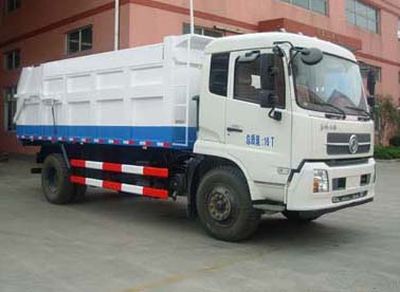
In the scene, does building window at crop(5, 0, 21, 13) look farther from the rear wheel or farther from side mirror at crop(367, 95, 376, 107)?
side mirror at crop(367, 95, 376, 107)

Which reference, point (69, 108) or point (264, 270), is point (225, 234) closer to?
point (264, 270)

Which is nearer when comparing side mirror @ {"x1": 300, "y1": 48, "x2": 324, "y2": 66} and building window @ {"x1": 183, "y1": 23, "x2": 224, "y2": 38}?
side mirror @ {"x1": 300, "y1": 48, "x2": 324, "y2": 66}

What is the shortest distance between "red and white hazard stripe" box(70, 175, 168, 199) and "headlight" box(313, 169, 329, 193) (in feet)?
8.93

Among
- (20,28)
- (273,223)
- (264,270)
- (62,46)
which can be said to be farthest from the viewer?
(20,28)

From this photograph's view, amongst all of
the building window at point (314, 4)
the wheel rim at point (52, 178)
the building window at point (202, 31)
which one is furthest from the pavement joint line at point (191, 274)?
the building window at point (314, 4)

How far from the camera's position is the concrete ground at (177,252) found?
6.44 m

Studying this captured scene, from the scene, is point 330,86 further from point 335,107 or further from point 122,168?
point 122,168

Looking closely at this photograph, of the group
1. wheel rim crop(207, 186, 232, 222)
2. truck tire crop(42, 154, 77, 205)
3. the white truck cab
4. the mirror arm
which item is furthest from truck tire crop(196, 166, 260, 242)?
truck tire crop(42, 154, 77, 205)

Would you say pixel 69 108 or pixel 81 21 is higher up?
pixel 81 21

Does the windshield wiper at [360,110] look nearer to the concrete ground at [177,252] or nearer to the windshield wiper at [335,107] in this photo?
the windshield wiper at [335,107]

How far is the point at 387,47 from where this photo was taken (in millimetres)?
37312

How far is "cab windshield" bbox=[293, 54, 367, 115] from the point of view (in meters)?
7.95

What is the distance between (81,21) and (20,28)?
671 cm

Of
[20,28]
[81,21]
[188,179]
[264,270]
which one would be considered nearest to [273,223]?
[188,179]
